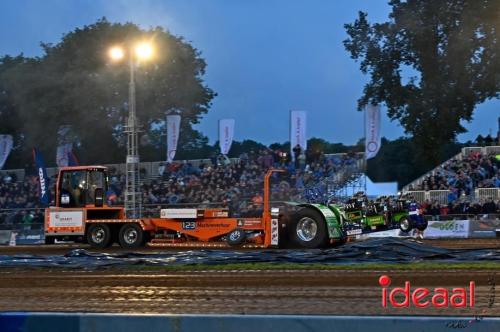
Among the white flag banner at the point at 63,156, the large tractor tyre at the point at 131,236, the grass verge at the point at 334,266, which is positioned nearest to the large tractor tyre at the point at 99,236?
the large tractor tyre at the point at 131,236

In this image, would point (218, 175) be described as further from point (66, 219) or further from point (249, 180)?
point (66, 219)

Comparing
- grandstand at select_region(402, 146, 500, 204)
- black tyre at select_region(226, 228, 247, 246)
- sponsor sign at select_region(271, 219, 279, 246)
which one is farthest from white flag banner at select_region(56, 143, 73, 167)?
sponsor sign at select_region(271, 219, 279, 246)

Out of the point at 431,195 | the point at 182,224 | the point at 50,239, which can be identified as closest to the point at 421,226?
the point at 431,195

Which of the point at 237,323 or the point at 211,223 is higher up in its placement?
the point at 211,223

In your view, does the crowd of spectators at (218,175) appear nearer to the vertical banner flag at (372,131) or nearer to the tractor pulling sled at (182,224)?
the vertical banner flag at (372,131)

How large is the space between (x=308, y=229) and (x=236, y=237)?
7.07 feet

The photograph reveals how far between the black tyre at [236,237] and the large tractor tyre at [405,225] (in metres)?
8.34

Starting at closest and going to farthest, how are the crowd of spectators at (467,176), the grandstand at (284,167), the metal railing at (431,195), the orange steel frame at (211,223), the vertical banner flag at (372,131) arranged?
the orange steel frame at (211,223)
the grandstand at (284,167)
the crowd of spectators at (467,176)
the metal railing at (431,195)
the vertical banner flag at (372,131)

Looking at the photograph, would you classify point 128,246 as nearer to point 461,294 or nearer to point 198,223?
point 198,223

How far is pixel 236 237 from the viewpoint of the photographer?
782 inches

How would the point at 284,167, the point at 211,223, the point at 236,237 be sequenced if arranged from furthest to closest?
the point at 284,167, the point at 211,223, the point at 236,237

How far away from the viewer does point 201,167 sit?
123 ft

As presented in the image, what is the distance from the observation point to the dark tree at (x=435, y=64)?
3906 centimetres

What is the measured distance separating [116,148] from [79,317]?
155 ft
